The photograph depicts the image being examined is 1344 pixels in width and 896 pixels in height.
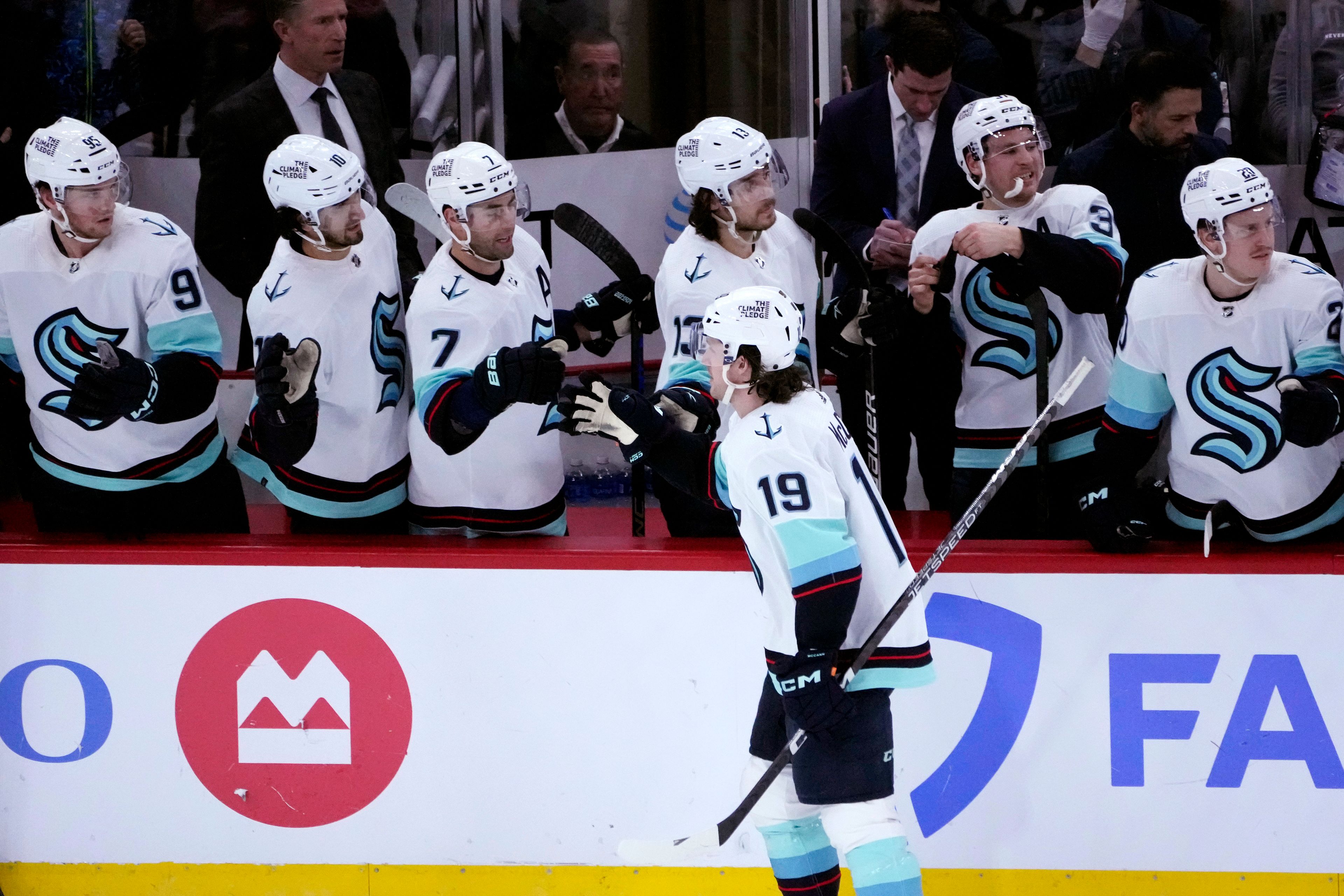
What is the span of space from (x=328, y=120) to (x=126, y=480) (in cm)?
153

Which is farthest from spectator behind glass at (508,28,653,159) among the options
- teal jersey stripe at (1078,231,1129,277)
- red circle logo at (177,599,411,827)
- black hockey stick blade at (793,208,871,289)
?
red circle logo at (177,599,411,827)

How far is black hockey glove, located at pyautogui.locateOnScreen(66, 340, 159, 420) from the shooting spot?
3141mm

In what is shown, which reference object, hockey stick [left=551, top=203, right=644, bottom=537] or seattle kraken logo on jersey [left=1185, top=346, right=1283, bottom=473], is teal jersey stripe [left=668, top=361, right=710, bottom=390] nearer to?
hockey stick [left=551, top=203, right=644, bottom=537]

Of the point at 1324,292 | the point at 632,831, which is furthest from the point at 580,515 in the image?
the point at 1324,292

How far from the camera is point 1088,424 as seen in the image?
3545 mm

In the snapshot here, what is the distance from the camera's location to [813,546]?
2.54 m

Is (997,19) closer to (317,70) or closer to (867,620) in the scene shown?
(317,70)

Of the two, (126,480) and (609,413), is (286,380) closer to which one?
(126,480)

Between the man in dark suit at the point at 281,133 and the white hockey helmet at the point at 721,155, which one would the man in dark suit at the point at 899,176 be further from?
the man in dark suit at the point at 281,133

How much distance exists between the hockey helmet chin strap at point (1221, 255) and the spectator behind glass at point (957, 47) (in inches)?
69.4

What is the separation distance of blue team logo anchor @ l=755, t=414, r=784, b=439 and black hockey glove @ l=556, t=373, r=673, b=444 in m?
Result: 0.35

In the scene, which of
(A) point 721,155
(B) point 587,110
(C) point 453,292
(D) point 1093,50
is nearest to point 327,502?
(C) point 453,292

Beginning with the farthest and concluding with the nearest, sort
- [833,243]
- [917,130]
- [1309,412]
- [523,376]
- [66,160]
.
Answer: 1. [917,130]
2. [833,243]
3. [66,160]
4. [523,376]
5. [1309,412]

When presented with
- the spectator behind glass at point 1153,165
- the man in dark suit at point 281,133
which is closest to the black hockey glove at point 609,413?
the man in dark suit at point 281,133
